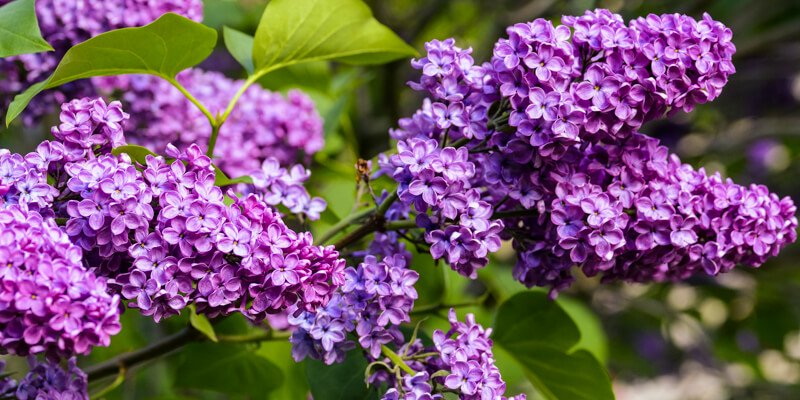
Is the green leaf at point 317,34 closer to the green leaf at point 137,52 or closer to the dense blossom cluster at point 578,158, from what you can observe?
the green leaf at point 137,52

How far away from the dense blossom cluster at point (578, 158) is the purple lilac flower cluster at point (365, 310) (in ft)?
0.17

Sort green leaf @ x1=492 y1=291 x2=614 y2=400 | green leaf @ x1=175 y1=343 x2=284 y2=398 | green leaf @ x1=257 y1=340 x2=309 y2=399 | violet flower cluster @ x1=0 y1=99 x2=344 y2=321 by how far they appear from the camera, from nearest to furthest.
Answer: violet flower cluster @ x1=0 y1=99 x2=344 y2=321 → green leaf @ x1=492 y1=291 x2=614 y2=400 → green leaf @ x1=175 y1=343 x2=284 y2=398 → green leaf @ x1=257 y1=340 x2=309 y2=399

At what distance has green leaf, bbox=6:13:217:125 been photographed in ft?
3.08

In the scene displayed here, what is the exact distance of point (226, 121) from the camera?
136 centimetres

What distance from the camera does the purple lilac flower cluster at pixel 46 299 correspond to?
69cm

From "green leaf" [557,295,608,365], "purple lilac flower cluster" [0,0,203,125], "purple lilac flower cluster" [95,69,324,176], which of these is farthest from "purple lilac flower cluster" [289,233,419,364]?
"green leaf" [557,295,608,365]

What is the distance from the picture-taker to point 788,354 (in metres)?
2.95

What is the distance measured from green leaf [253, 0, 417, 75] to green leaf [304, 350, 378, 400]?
38 centimetres

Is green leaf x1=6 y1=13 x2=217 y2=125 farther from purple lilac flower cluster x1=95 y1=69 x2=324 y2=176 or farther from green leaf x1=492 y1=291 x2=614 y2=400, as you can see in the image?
green leaf x1=492 y1=291 x2=614 y2=400

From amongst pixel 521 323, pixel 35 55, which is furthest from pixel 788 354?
pixel 35 55

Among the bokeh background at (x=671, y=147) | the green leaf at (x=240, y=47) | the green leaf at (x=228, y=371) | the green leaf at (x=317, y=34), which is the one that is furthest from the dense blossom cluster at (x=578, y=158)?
A: the bokeh background at (x=671, y=147)

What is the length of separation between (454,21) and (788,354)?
1.51 m

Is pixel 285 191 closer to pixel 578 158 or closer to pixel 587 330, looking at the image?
pixel 578 158

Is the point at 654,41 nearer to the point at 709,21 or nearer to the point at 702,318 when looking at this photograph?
the point at 709,21
